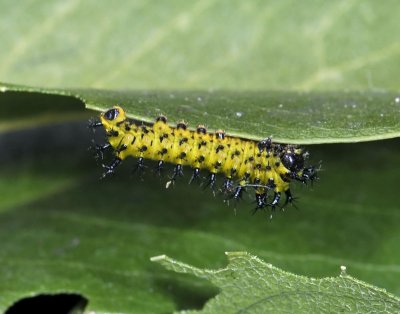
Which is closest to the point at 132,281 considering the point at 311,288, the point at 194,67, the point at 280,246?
the point at 280,246

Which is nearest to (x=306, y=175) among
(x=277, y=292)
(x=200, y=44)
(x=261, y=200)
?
(x=261, y=200)

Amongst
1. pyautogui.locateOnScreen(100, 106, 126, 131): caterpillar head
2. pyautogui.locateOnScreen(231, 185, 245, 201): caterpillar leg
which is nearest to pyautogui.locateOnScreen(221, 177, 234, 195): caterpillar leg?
pyautogui.locateOnScreen(231, 185, 245, 201): caterpillar leg

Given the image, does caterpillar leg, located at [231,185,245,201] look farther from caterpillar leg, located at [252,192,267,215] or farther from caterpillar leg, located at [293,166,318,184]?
caterpillar leg, located at [293,166,318,184]

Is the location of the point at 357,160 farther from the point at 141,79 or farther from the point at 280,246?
the point at 141,79

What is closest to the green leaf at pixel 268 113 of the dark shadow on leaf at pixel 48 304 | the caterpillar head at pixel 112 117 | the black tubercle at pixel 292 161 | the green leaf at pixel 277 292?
the caterpillar head at pixel 112 117

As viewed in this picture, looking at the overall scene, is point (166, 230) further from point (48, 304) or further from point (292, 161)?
point (292, 161)

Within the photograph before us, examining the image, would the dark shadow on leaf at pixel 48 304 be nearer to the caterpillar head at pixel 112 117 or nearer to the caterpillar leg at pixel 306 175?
the caterpillar head at pixel 112 117
